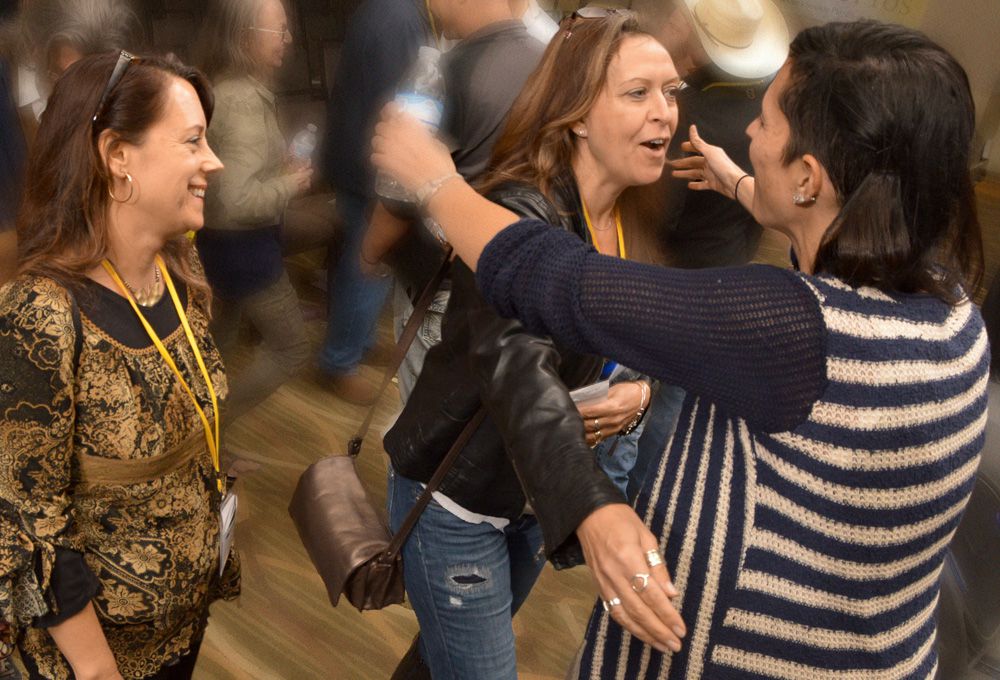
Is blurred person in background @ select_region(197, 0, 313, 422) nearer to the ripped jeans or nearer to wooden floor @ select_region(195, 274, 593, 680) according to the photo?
wooden floor @ select_region(195, 274, 593, 680)

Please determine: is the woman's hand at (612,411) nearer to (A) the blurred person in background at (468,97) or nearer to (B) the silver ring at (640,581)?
(B) the silver ring at (640,581)

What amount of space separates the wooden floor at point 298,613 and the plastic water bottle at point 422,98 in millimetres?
1203

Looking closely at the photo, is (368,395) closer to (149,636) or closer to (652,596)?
(149,636)

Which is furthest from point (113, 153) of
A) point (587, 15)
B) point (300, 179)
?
point (300, 179)

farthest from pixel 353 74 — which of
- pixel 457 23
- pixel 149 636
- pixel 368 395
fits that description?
pixel 149 636

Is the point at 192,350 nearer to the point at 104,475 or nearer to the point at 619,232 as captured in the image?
the point at 104,475

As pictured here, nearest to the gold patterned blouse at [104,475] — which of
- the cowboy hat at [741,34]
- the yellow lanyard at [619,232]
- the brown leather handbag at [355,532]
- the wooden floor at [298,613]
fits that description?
the brown leather handbag at [355,532]

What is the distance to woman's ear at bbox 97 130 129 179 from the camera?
1.62 meters

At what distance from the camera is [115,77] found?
162 centimetres

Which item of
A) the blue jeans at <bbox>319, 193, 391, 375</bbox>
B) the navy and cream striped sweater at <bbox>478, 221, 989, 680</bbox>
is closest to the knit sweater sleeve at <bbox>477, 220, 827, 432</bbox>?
the navy and cream striped sweater at <bbox>478, 221, 989, 680</bbox>

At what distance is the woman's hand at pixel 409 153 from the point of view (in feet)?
4.66

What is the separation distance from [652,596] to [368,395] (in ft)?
10.4

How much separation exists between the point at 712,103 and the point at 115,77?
6.35 ft

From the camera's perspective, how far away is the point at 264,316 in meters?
3.43
